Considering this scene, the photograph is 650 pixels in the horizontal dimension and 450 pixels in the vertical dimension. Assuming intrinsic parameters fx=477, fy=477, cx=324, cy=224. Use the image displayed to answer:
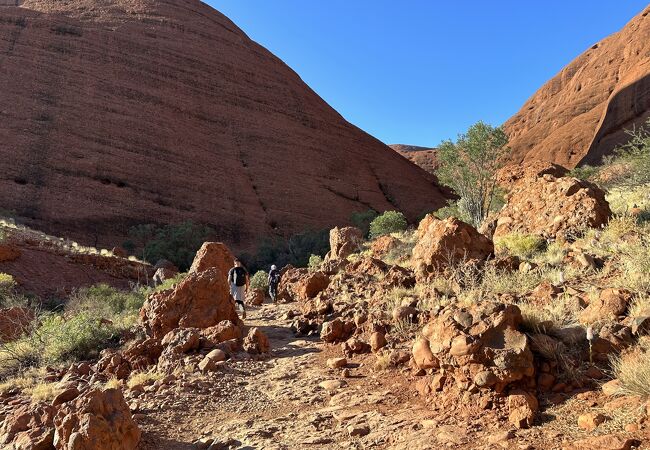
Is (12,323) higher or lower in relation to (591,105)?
lower

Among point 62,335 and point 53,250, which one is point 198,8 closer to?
point 53,250

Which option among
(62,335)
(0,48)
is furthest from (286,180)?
(62,335)

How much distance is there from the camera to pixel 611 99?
40.5 metres

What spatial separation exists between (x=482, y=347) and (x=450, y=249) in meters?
3.47

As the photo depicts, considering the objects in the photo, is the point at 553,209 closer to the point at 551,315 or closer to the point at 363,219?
the point at 551,315

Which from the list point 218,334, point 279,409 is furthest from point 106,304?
point 279,409

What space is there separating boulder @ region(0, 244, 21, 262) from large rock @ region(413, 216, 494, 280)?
1221 centimetres

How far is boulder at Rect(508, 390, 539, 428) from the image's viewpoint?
122 inches

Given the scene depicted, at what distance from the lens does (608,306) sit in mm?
3949

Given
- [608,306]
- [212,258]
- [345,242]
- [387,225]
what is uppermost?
[387,225]

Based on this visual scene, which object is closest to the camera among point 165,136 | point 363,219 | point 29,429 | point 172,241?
point 29,429

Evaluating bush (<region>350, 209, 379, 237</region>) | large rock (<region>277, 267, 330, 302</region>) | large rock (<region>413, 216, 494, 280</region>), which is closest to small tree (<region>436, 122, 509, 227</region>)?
large rock (<region>277, 267, 330, 302</region>)

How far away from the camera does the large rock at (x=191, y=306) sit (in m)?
6.48

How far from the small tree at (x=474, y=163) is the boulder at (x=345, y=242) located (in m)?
4.35
